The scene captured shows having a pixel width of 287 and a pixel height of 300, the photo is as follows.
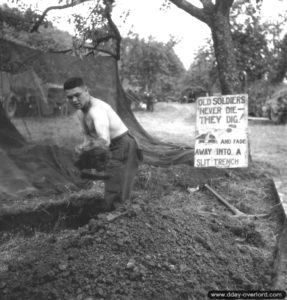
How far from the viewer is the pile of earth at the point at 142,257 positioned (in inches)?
114

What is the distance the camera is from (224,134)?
6.35 metres

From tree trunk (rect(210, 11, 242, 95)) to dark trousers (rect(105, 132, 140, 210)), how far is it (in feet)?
12.1

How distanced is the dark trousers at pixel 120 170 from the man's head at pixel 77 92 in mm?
544

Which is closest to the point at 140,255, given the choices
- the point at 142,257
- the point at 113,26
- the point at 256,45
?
the point at 142,257

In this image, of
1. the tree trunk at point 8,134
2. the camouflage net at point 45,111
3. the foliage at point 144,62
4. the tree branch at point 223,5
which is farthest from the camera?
the foliage at point 144,62

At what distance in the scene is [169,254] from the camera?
3326mm

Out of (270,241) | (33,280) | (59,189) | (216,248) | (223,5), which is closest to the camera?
(33,280)

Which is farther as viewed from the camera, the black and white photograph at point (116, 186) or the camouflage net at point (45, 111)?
the camouflage net at point (45, 111)

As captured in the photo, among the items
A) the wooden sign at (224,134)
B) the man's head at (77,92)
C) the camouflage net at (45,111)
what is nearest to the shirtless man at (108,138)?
the man's head at (77,92)

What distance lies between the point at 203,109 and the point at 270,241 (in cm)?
267

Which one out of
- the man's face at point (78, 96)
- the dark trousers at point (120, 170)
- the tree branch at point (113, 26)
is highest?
the tree branch at point (113, 26)

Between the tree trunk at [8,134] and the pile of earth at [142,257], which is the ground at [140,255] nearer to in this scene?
the pile of earth at [142,257]

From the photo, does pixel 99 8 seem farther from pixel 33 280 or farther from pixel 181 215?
pixel 33 280

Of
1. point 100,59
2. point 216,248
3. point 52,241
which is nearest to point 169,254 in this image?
point 216,248
